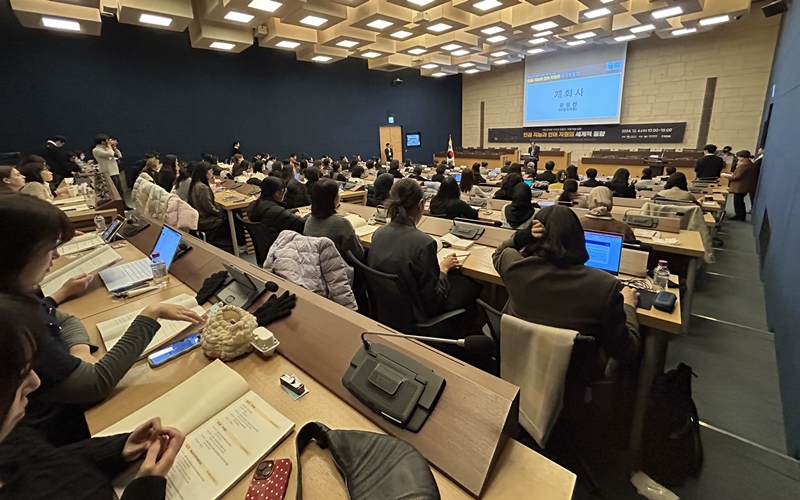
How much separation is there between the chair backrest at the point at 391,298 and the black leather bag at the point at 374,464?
3.35 feet

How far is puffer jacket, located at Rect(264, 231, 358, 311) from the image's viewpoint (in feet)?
6.23

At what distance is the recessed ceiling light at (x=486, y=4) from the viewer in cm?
610

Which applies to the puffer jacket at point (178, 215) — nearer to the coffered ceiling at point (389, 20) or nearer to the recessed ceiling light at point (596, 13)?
the coffered ceiling at point (389, 20)

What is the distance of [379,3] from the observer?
255 inches

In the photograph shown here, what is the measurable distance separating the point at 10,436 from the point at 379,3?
24.2ft

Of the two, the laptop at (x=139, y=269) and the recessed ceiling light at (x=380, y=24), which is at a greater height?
the recessed ceiling light at (x=380, y=24)

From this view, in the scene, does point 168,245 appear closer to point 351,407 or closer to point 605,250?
point 351,407

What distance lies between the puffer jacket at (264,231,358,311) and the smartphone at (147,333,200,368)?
2.09 feet

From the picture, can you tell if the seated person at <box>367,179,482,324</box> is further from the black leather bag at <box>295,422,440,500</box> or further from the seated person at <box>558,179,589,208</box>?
the seated person at <box>558,179,589,208</box>

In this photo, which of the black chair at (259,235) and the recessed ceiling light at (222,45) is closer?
the black chair at (259,235)

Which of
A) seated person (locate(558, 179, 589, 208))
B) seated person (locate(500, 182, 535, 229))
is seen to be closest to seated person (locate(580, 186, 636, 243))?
seated person (locate(500, 182, 535, 229))

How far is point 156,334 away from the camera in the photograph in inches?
51.1

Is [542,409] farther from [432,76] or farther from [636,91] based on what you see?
[432,76]

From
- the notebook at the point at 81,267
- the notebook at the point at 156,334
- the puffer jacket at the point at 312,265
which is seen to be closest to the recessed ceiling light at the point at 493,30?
the puffer jacket at the point at 312,265
